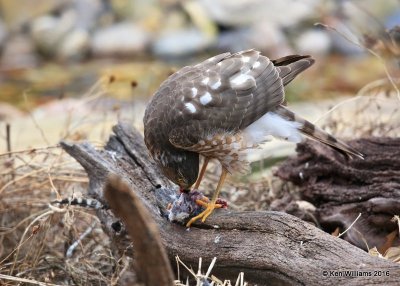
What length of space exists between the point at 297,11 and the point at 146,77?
3.34m

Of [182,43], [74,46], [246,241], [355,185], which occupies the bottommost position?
[182,43]

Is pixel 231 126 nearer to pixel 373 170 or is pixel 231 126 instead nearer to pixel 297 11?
pixel 373 170

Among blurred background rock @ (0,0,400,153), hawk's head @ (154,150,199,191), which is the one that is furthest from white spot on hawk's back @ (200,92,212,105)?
blurred background rock @ (0,0,400,153)

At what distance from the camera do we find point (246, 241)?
3.29 metres

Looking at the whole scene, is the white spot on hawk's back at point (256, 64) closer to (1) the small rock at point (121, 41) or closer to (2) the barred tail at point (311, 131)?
(2) the barred tail at point (311, 131)

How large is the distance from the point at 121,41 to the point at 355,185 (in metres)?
8.21

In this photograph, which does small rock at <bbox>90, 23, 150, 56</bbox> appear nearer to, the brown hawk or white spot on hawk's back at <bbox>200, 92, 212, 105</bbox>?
the brown hawk

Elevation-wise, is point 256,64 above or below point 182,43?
above

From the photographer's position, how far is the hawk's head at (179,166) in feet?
11.7

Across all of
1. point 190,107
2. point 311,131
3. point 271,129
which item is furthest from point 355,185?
point 190,107

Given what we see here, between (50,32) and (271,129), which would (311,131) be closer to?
(271,129)

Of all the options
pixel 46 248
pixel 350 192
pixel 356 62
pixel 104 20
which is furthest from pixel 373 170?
pixel 104 20

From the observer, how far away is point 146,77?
991 cm

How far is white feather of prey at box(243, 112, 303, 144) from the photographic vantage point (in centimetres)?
373
